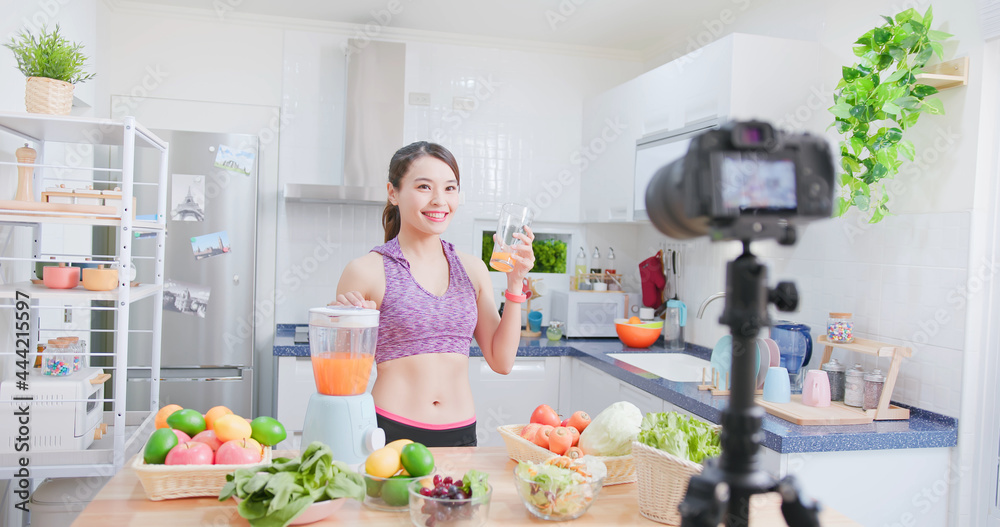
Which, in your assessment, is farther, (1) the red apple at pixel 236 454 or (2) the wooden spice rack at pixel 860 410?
(2) the wooden spice rack at pixel 860 410

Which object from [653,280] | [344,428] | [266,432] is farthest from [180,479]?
[653,280]

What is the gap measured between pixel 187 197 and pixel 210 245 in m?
0.25

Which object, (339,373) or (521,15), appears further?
(521,15)

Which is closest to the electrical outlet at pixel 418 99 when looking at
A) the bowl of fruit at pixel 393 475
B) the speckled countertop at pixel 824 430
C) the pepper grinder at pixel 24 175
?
the speckled countertop at pixel 824 430

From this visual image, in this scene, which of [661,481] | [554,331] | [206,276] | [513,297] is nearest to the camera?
[661,481]

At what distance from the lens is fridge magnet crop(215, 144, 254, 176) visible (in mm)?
3307

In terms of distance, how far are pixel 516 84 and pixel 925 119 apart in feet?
7.48

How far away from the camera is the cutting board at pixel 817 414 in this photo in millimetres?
1971

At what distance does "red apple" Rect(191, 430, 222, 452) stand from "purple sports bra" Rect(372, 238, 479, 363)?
0.52 metres

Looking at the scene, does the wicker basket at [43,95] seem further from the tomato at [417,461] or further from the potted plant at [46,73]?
the tomato at [417,461]

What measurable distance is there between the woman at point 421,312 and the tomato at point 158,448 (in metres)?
0.52

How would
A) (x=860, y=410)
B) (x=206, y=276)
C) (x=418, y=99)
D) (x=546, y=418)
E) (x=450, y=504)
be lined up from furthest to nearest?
(x=418, y=99), (x=206, y=276), (x=860, y=410), (x=546, y=418), (x=450, y=504)

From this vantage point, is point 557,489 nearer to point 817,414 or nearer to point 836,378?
point 817,414

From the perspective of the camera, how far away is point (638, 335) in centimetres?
339
